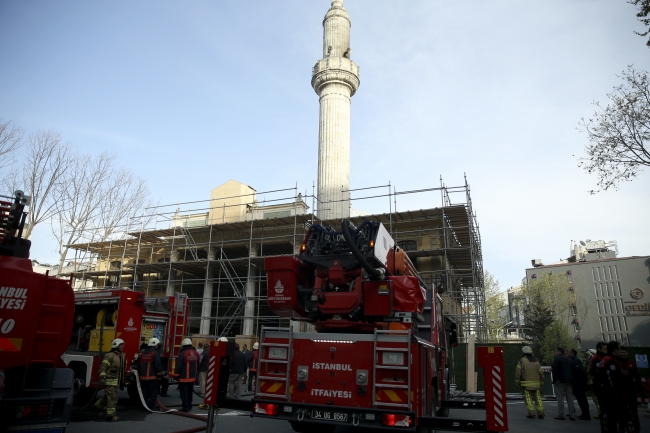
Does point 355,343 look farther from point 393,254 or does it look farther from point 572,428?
point 572,428

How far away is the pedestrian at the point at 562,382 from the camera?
36.3 ft

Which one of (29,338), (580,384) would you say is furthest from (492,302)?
(29,338)

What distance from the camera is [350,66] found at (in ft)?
112

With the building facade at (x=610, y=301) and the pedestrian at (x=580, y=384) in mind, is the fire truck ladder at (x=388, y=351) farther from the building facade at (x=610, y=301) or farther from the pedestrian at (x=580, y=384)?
the building facade at (x=610, y=301)

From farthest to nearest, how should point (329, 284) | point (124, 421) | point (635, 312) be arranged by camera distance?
point (635, 312) < point (124, 421) < point (329, 284)

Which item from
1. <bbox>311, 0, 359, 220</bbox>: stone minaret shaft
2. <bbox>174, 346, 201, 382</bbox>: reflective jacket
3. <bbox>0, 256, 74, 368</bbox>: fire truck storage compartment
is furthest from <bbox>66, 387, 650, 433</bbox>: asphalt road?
<bbox>311, 0, 359, 220</bbox>: stone minaret shaft

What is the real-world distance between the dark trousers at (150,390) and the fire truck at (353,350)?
4593 mm

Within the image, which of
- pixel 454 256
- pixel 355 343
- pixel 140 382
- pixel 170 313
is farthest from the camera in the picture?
pixel 454 256

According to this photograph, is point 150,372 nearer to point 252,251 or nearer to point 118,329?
point 118,329

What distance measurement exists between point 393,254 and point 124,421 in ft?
21.1

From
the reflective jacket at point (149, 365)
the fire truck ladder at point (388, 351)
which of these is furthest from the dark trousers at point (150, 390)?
the fire truck ladder at point (388, 351)

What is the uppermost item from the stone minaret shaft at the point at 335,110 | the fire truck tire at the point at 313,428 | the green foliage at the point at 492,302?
the stone minaret shaft at the point at 335,110

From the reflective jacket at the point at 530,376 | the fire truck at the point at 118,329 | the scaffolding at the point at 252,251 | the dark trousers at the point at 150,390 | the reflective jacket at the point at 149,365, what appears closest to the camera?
the reflective jacket at the point at 149,365

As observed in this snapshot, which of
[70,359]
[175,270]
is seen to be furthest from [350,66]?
[70,359]
